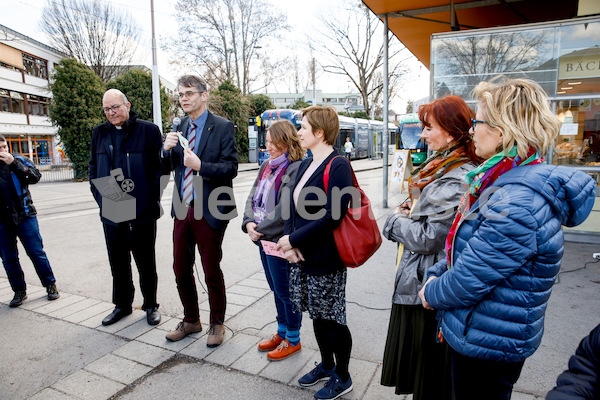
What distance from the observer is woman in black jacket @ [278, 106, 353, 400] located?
2.38 metres

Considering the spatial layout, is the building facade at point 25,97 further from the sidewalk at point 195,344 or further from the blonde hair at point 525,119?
the blonde hair at point 525,119

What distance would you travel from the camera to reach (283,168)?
3.08m

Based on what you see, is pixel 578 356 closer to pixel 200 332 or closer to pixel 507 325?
pixel 507 325

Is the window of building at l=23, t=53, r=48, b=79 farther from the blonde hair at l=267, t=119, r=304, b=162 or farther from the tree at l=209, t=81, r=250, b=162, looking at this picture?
the blonde hair at l=267, t=119, r=304, b=162

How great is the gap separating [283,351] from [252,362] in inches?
10.0

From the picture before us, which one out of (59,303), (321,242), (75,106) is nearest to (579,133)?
(321,242)

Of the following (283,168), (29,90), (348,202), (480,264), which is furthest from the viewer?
(29,90)

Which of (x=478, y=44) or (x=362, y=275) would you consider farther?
(x=478, y=44)

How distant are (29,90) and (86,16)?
14884 millimetres

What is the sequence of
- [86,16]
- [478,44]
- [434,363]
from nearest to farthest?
[434,363], [478,44], [86,16]

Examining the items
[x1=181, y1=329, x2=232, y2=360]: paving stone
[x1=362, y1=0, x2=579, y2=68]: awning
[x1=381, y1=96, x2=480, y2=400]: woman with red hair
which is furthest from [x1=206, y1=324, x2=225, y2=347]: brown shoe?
[x1=362, y1=0, x2=579, y2=68]: awning

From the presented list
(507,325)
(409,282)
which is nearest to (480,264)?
(507,325)

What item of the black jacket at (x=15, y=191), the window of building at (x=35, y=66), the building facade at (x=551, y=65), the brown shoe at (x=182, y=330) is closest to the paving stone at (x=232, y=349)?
the brown shoe at (x=182, y=330)

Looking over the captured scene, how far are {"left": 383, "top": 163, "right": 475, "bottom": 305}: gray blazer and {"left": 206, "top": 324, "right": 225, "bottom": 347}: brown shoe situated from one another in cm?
179
